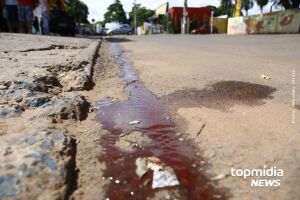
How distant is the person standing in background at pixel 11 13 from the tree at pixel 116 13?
6136cm

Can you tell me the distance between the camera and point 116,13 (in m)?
79.9

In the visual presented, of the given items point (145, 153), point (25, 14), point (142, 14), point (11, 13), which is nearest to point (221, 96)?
point (145, 153)

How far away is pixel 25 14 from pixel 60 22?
7.44ft

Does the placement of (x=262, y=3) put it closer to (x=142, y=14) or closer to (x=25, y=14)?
(x=25, y=14)

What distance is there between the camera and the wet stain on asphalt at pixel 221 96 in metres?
2.61

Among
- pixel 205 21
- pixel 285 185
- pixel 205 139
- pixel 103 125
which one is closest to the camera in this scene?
pixel 285 185

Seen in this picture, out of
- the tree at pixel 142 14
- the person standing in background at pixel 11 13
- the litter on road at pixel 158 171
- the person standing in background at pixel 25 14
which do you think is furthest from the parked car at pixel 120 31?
the litter on road at pixel 158 171

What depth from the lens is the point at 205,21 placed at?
1671 inches

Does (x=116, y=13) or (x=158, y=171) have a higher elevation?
(x=116, y=13)

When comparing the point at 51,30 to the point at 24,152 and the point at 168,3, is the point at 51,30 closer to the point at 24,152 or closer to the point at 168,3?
the point at 24,152

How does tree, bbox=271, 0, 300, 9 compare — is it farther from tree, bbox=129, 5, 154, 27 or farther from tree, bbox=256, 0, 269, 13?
A: tree, bbox=129, 5, 154, 27

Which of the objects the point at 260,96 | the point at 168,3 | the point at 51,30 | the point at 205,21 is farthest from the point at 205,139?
the point at 168,3

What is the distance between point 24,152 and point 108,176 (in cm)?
41

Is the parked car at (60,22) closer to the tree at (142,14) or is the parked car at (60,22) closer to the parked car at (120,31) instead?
the parked car at (120,31)
